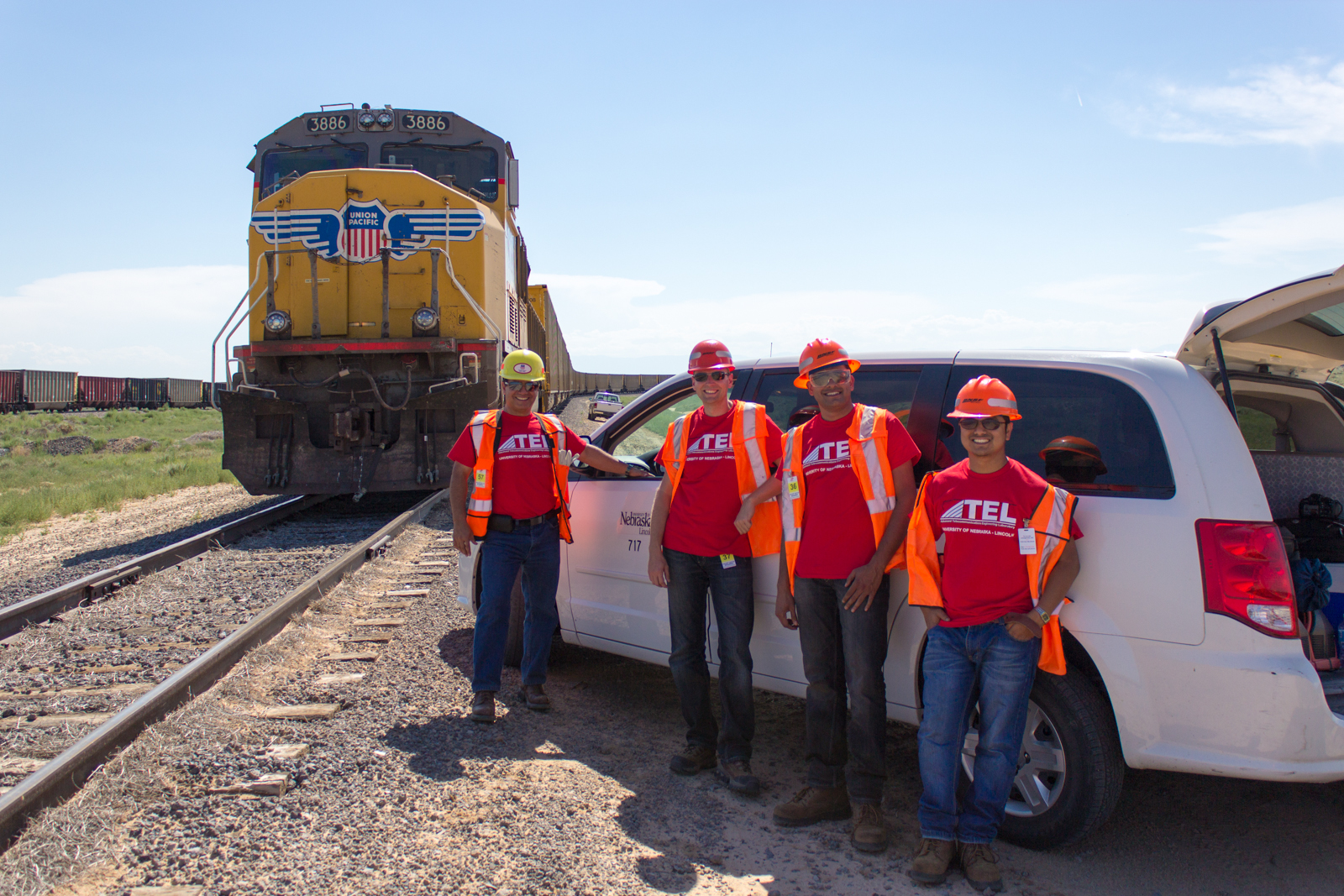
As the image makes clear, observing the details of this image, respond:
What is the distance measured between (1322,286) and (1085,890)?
2.06m

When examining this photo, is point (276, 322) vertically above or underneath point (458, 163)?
underneath

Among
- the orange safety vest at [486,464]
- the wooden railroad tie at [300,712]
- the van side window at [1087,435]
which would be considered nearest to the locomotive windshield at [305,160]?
the orange safety vest at [486,464]

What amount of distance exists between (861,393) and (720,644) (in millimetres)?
1223

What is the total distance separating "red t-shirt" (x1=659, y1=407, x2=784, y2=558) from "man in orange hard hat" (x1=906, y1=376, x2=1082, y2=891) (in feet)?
2.92

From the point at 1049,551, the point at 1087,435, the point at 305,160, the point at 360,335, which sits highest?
the point at 305,160

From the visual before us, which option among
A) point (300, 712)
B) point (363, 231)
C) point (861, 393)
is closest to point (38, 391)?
point (363, 231)

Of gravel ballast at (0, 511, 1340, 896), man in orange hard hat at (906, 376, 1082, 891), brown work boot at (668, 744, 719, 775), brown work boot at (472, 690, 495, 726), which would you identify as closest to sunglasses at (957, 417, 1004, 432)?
man in orange hard hat at (906, 376, 1082, 891)

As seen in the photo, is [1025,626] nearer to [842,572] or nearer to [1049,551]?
[1049,551]

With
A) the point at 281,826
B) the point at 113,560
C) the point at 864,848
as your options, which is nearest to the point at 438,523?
the point at 113,560

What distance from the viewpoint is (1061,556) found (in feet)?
9.67

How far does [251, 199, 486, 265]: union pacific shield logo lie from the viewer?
34.1 feet

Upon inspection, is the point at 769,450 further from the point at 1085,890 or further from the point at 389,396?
the point at 389,396

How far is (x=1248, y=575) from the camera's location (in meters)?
2.80

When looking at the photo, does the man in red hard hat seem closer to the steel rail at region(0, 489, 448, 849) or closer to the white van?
the white van
